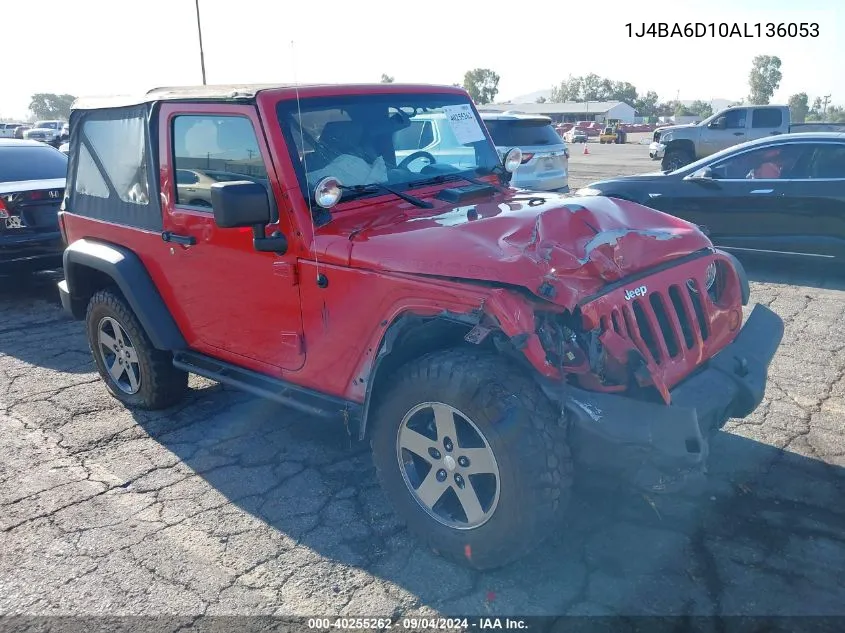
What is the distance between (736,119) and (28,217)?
16425 millimetres

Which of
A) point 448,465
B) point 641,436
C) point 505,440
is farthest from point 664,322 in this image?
point 448,465

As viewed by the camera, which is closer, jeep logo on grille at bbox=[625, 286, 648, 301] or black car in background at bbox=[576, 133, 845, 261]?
jeep logo on grille at bbox=[625, 286, 648, 301]

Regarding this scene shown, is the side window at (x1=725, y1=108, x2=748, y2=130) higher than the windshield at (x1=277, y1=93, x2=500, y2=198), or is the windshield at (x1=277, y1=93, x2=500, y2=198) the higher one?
the side window at (x1=725, y1=108, x2=748, y2=130)

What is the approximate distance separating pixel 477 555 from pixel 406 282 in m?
1.16

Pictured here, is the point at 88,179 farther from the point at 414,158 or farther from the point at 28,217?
the point at 28,217

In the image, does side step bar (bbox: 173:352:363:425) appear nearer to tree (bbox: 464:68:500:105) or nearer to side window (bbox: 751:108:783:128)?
side window (bbox: 751:108:783:128)

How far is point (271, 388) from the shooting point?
374 cm

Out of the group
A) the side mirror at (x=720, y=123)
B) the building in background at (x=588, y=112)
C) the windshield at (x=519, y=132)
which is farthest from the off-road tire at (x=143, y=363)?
the building in background at (x=588, y=112)

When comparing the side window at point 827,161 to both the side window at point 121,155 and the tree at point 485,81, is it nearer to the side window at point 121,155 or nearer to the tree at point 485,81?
the side window at point 121,155

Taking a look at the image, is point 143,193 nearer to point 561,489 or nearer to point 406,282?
point 406,282

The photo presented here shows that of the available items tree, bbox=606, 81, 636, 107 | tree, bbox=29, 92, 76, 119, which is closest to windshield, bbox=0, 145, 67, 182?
tree, bbox=29, 92, 76, 119

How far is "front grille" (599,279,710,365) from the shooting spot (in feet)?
9.50

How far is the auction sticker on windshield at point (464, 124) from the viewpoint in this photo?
167 inches

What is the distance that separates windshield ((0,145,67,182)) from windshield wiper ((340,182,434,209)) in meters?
5.63
